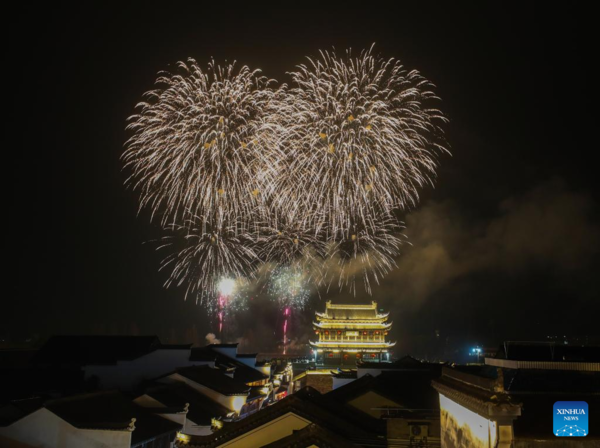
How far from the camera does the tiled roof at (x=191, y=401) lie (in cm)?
2858

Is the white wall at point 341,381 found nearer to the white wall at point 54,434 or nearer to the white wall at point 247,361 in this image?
the white wall at point 247,361

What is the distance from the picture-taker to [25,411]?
73.9 ft

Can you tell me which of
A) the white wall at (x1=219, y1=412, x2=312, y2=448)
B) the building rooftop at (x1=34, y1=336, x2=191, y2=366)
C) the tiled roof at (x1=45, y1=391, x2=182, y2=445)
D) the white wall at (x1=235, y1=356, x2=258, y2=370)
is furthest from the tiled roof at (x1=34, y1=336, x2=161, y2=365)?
the white wall at (x1=219, y1=412, x2=312, y2=448)

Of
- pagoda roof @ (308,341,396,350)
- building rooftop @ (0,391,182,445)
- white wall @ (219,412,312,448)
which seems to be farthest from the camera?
pagoda roof @ (308,341,396,350)

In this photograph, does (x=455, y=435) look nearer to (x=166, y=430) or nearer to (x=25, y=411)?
(x=166, y=430)

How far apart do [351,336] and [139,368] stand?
33380 mm

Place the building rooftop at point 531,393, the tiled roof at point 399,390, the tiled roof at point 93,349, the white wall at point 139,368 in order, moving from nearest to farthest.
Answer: the building rooftop at point 531,393, the tiled roof at point 399,390, the white wall at point 139,368, the tiled roof at point 93,349

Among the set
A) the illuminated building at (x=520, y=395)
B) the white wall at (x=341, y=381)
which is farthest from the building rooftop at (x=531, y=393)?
the white wall at (x=341, y=381)

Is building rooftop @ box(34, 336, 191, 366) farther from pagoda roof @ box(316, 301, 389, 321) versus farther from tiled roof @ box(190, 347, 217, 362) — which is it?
pagoda roof @ box(316, 301, 389, 321)

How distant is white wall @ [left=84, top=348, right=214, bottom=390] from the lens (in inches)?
1526

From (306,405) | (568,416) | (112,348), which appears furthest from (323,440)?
(112,348)

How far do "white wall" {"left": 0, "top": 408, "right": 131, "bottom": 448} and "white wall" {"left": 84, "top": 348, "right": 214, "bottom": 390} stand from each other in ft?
57.9

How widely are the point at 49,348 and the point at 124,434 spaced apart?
83.6 ft

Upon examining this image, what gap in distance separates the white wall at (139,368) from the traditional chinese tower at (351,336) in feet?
97.9
